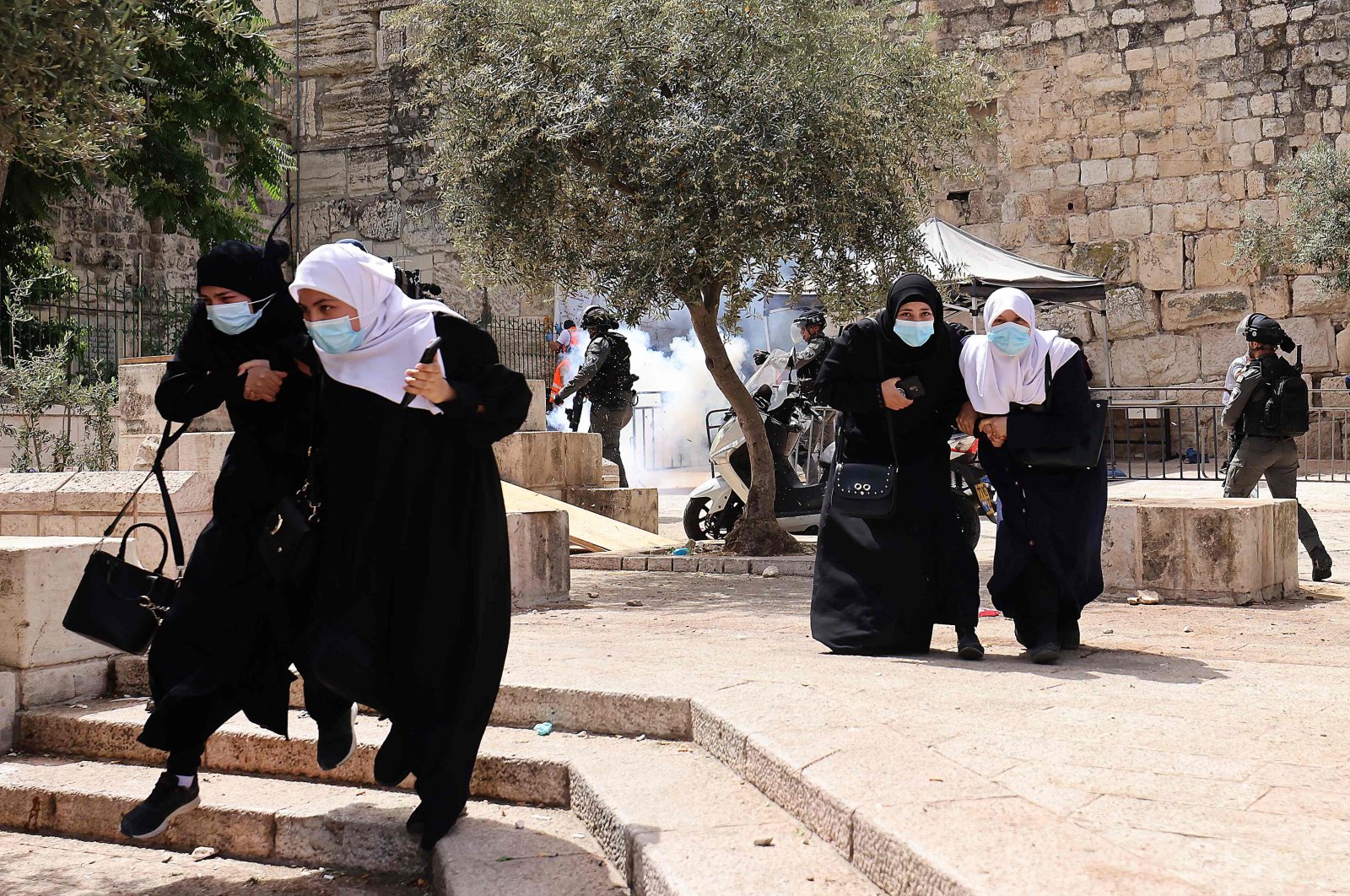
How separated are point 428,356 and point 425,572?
21.2 inches

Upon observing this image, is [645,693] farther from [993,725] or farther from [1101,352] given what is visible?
[1101,352]

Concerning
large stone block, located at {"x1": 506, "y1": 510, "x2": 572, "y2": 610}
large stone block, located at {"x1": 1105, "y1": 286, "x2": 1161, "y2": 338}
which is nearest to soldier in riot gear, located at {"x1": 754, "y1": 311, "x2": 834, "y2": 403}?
large stone block, located at {"x1": 506, "y1": 510, "x2": 572, "y2": 610}

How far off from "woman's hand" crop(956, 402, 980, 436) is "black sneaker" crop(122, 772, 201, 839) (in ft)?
9.75

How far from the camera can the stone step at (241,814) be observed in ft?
11.3

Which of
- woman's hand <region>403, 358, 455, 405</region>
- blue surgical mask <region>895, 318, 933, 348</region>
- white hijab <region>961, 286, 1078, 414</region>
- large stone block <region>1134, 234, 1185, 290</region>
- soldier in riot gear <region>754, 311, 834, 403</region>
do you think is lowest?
woman's hand <region>403, 358, 455, 405</region>

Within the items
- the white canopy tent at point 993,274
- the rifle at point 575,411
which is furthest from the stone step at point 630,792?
the white canopy tent at point 993,274

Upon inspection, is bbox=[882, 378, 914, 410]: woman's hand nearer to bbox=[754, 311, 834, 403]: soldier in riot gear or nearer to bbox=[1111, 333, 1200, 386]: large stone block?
bbox=[754, 311, 834, 403]: soldier in riot gear

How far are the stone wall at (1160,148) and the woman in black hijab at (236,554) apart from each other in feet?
51.1

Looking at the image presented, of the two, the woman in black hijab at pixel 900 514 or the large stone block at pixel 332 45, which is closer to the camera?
the woman in black hijab at pixel 900 514

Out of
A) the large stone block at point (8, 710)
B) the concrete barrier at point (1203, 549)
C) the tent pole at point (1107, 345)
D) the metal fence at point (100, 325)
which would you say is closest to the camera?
the large stone block at point (8, 710)

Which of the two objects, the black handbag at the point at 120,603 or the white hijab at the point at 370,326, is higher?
the white hijab at the point at 370,326

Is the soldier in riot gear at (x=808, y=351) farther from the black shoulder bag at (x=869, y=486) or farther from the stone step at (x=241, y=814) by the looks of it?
the stone step at (x=241, y=814)

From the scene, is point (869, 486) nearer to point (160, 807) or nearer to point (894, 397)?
point (894, 397)

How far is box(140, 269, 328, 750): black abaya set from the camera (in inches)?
129
